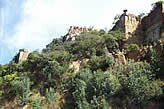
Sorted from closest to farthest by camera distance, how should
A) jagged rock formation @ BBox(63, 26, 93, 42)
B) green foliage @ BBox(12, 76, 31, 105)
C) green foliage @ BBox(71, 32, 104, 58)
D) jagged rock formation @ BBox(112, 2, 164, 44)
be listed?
1. green foliage @ BBox(12, 76, 31, 105)
2. jagged rock formation @ BBox(112, 2, 164, 44)
3. green foliage @ BBox(71, 32, 104, 58)
4. jagged rock formation @ BBox(63, 26, 93, 42)

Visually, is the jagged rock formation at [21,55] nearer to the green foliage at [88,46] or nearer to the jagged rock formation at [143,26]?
the green foliage at [88,46]

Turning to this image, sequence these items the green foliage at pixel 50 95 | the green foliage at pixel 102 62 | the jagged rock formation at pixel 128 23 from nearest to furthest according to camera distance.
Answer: the green foliage at pixel 50 95 < the green foliage at pixel 102 62 < the jagged rock formation at pixel 128 23

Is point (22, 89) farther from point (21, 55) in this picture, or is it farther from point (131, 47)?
point (21, 55)

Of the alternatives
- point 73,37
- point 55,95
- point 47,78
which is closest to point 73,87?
point 55,95

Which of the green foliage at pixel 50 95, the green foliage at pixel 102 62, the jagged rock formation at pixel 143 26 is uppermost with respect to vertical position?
the jagged rock formation at pixel 143 26

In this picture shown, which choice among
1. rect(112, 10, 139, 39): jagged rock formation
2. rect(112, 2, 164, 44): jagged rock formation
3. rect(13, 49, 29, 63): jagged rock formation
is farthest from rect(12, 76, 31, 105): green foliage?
rect(13, 49, 29, 63): jagged rock formation

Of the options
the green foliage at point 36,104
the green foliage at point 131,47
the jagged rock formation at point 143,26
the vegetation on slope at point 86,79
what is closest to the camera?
the vegetation on slope at point 86,79

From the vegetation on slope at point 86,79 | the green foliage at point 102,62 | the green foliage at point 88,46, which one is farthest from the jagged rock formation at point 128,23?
the green foliage at point 102,62

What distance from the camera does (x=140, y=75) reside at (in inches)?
1619

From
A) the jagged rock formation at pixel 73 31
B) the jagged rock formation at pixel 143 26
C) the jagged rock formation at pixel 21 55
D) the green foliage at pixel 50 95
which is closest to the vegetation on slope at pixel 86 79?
the green foliage at pixel 50 95

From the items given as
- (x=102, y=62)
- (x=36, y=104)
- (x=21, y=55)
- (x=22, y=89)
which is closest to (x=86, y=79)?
(x=102, y=62)

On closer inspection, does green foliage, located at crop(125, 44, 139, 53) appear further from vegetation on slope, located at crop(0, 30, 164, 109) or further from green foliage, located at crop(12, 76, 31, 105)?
green foliage, located at crop(12, 76, 31, 105)

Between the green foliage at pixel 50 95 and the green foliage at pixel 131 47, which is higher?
the green foliage at pixel 131 47

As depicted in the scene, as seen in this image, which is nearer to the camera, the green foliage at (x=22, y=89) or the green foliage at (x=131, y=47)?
the green foliage at (x=22, y=89)
